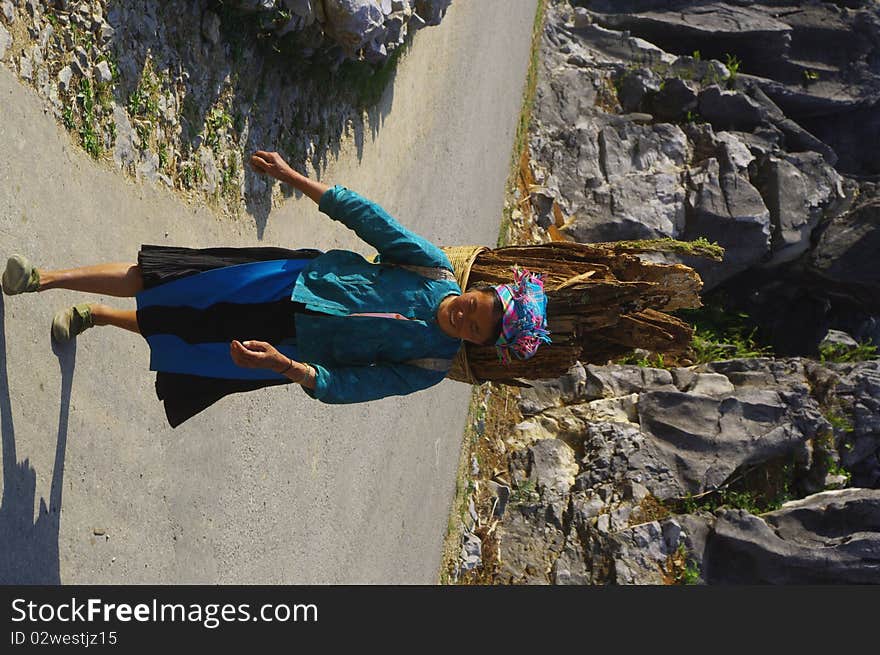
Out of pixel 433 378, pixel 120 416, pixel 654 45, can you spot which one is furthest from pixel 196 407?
pixel 654 45

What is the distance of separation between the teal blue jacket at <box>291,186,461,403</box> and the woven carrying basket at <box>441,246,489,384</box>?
0.29ft

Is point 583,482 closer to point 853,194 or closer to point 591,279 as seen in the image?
point 591,279

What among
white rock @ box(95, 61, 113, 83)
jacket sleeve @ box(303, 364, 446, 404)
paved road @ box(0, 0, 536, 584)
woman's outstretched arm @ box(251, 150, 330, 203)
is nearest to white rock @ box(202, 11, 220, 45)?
white rock @ box(95, 61, 113, 83)

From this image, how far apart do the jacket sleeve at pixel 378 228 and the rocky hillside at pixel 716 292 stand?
5.48m

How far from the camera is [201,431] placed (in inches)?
216

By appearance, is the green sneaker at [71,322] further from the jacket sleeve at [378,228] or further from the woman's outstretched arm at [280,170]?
the jacket sleeve at [378,228]

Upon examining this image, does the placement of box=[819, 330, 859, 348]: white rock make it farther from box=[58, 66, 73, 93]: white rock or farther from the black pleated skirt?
box=[58, 66, 73, 93]: white rock

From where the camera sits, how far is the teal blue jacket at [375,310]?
394cm

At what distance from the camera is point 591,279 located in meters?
4.20

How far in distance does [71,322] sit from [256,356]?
1.41 metres

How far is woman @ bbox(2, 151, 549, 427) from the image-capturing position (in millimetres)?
3855

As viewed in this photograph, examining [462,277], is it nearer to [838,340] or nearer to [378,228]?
[378,228]

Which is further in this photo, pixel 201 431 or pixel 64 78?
pixel 201 431

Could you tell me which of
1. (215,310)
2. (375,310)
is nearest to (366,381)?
(375,310)
